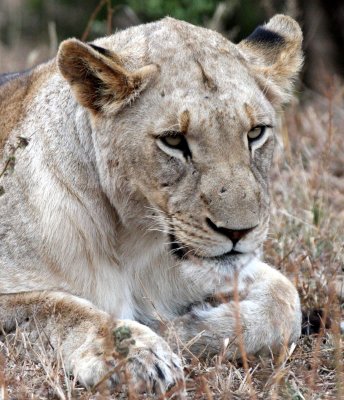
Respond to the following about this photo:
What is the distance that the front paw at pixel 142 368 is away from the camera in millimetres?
3105

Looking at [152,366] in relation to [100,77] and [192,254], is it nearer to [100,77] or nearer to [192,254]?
[192,254]

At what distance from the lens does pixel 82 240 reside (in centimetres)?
376

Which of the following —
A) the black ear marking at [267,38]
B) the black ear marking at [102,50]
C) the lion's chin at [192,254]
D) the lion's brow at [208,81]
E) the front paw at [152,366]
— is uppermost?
the black ear marking at [102,50]

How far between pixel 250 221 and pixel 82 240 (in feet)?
2.49

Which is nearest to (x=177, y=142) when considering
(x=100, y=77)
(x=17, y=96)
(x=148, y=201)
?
(x=148, y=201)

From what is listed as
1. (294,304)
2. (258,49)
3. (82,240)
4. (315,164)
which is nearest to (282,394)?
(294,304)

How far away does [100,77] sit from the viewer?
351 cm

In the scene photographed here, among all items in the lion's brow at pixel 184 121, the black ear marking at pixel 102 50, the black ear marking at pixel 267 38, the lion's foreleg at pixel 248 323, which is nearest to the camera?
the lion's brow at pixel 184 121

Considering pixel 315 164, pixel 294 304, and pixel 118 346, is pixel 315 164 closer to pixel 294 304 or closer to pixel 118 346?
pixel 294 304

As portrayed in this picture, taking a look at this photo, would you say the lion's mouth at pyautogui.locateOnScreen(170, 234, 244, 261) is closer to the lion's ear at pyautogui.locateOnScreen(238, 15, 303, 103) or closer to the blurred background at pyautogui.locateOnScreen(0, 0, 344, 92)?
the lion's ear at pyautogui.locateOnScreen(238, 15, 303, 103)

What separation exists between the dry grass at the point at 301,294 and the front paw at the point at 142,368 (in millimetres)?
58

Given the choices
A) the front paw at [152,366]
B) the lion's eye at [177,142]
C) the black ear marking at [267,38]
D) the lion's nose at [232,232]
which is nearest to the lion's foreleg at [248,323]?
the front paw at [152,366]

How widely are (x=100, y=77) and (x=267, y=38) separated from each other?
870 mm

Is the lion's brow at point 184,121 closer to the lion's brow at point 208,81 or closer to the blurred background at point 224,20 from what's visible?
the lion's brow at point 208,81
